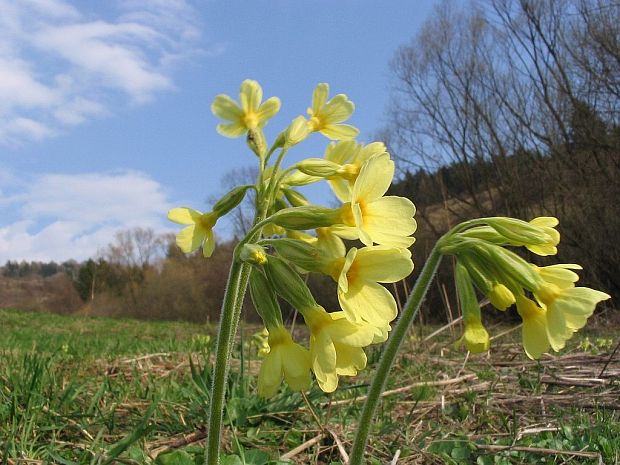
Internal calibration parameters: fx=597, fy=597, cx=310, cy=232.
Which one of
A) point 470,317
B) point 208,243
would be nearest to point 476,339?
point 470,317

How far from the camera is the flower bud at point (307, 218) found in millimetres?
1183

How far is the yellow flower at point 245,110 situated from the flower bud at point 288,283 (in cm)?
71

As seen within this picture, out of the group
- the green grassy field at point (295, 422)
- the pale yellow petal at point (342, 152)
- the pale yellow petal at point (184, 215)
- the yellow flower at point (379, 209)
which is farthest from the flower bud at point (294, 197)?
the green grassy field at point (295, 422)

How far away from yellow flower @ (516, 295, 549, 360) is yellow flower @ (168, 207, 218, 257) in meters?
0.69

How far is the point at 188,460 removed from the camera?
5.77 feet

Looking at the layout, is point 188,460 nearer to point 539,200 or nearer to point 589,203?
point 589,203

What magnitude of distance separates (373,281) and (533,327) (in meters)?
0.39

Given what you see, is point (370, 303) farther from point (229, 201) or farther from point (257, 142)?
point (257, 142)

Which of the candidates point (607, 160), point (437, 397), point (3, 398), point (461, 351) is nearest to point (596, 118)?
point (607, 160)

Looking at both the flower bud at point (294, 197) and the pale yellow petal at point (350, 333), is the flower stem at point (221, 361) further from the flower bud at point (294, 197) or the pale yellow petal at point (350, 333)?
the flower bud at point (294, 197)

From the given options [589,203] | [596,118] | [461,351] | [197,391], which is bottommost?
[461,351]

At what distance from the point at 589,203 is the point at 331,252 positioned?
18243 millimetres

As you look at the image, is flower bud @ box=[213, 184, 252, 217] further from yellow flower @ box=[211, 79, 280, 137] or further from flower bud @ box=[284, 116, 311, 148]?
yellow flower @ box=[211, 79, 280, 137]

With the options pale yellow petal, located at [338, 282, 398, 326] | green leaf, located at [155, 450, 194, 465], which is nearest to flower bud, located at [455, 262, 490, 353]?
pale yellow petal, located at [338, 282, 398, 326]
